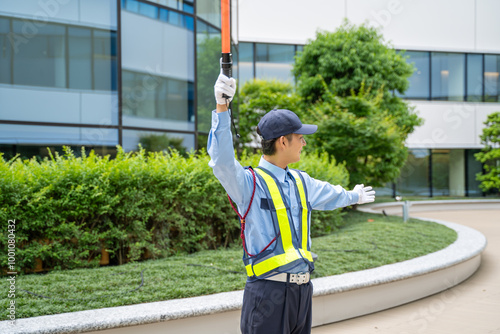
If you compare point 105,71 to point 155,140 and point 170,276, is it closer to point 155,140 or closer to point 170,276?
point 155,140

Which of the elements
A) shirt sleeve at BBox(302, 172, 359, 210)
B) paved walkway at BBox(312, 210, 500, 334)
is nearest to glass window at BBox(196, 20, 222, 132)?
paved walkway at BBox(312, 210, 500, 334)

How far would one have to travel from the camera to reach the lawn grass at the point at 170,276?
4.12m

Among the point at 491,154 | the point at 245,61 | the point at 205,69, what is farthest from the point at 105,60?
the point at 491,154

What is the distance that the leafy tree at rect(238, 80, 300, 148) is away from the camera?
16.7 metres

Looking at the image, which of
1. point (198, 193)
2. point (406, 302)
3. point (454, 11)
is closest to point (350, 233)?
point (406, 302)

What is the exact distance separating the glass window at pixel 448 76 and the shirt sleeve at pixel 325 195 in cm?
2202

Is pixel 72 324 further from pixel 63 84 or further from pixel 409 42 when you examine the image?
pixel 409 42

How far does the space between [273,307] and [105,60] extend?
8637mm

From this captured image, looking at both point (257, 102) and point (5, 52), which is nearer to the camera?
point (5, 52)

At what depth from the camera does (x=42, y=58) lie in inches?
355

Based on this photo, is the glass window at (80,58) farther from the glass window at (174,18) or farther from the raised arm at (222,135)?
the raised arm at (222,135)

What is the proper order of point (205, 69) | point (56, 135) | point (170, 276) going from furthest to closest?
point (205, 69) → point (56, 135) → point (170, 276)

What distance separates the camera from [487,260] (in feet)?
27.5

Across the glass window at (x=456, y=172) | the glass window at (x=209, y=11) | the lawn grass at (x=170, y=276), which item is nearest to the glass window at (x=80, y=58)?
the glass window at (x=209, y=11)
